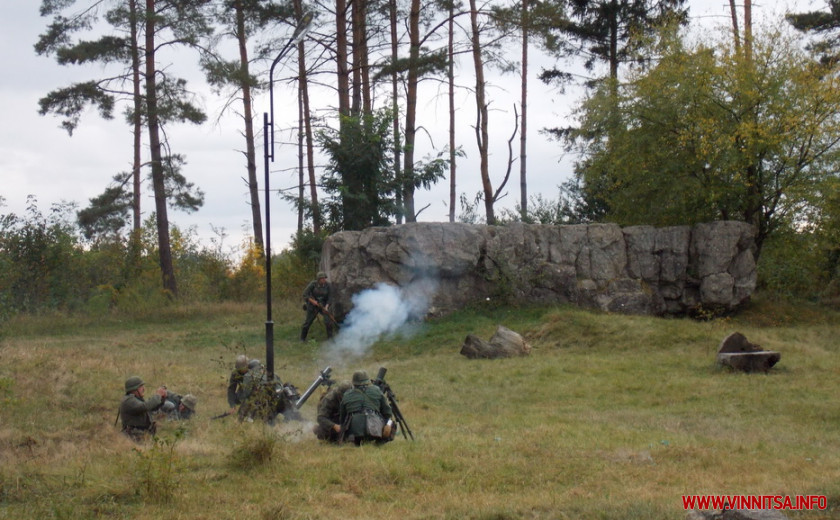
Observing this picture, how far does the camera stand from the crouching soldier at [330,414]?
11.1 m

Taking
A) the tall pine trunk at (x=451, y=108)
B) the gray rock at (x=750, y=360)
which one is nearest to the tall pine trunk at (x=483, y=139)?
the tall pine trunk at (x=451, y=108)

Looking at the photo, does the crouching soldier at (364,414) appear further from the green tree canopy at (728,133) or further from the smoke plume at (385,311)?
the green tree canopy at (728,133)

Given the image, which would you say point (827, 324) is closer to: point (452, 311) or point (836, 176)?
point (836, 176)

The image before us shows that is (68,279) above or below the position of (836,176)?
below

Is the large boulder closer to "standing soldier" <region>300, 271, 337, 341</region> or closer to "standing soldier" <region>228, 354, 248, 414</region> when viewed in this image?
"standing soldier" <region>300, 271, 337, 341</region>

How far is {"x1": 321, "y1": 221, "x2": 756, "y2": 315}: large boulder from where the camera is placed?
23.8 metres

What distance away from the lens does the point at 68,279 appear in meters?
32.1

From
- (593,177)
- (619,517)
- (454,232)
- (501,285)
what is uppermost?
(593,177)

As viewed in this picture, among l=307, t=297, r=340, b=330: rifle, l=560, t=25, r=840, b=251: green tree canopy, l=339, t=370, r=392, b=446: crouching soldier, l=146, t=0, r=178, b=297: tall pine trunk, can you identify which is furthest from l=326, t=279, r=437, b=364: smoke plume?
Result: l=339, t=370, r=392, b=446: crouching soldier

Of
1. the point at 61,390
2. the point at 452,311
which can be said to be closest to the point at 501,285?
the point at 452,311

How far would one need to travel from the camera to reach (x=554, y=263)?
24.1 meters

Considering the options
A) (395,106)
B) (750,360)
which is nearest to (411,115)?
(395,106)

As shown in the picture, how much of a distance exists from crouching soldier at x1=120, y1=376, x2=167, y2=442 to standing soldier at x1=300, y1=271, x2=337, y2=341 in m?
10.8

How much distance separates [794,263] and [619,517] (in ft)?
67.8
